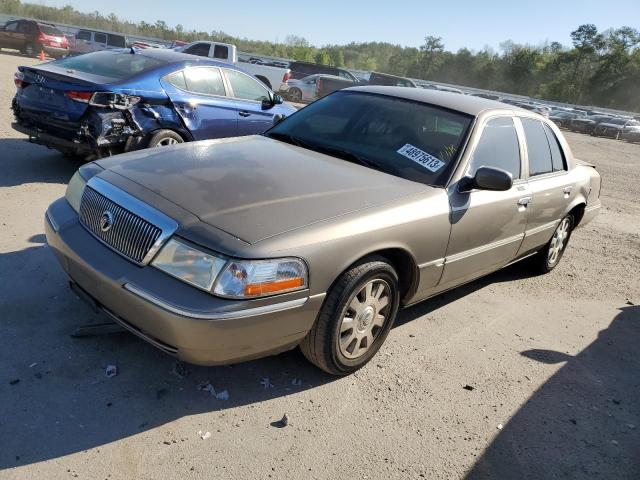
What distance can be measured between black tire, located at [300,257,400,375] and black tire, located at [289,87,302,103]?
23.1m

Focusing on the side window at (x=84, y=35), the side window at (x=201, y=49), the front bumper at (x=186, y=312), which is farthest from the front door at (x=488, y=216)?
the side window at (x=84, y=35)

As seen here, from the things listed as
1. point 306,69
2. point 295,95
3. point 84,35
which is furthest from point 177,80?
point 84,35

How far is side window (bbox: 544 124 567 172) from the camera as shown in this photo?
5.02 metres

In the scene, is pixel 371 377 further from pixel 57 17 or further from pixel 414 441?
pixel 57 17

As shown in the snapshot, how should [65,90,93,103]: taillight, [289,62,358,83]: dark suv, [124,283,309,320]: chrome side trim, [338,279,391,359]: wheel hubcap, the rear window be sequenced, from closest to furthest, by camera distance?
1. [124,283,309,320]: chrome side trim
2. [338,279,391,359]: wheel hubcap
3. [65,90,93,103]: taillight
4. the rear window
5. [289,62,358,83]: dark suv

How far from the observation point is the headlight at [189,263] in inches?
99.2

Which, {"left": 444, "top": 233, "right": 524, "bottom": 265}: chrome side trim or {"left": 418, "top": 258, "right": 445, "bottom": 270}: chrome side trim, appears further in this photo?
{"left": 444, "top": 233, "right": 524, "bottom": 265}: chrome side trim

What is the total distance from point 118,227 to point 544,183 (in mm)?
3592

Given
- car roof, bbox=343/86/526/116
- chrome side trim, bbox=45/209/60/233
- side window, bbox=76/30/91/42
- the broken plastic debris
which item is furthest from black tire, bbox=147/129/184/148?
side window, bbox=76/30/91/42

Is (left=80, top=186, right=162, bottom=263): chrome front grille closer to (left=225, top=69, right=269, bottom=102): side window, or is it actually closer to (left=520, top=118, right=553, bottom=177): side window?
(left=520, top=118, right=553, bottom=177): side window

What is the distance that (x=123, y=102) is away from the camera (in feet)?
19.3

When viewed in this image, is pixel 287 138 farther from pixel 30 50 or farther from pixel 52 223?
pixel 30 50

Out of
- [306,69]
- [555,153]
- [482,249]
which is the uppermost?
[306,69]

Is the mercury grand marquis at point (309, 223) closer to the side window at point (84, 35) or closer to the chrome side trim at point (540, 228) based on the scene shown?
the chrome side trim at point (540, 228)
